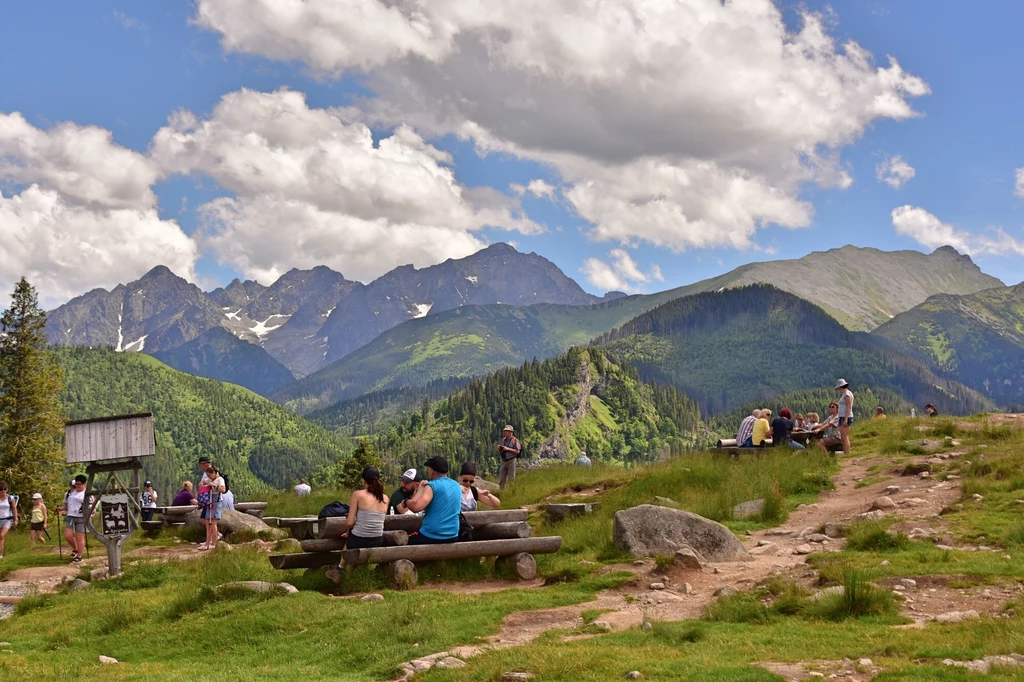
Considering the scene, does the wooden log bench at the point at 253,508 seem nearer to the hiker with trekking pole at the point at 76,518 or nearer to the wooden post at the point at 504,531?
the hiker with trekking pole at the point at 76,518

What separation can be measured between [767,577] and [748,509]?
718 cm

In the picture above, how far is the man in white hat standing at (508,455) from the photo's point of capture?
28.7 meters

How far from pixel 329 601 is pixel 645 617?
5.09 metres

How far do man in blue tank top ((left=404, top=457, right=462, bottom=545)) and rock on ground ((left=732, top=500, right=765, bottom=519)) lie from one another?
23.4 ft

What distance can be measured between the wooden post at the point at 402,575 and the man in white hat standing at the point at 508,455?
1311 centimetres

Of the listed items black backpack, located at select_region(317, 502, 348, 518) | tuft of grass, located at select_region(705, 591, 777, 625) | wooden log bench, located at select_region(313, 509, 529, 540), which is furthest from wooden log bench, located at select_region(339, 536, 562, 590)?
tuft of grass, located at select_region(705, 591, 777, 625)

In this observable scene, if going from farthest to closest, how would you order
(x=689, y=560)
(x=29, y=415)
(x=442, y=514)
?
(x=29, y=415), (x=442, y=514), (x=689, y=560)

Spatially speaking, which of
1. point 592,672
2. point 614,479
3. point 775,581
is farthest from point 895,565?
point 614,479

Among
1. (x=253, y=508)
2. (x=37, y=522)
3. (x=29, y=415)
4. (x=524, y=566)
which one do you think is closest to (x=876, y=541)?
(x=524, y=566)

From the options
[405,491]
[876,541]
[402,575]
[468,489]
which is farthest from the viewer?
[468,489]

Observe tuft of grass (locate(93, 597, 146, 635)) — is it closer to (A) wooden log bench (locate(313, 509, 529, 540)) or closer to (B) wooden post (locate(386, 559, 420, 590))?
(A) wooden log bench (locate(313, 509, 529, 540))

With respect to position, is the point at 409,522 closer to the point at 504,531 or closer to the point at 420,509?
the point at 420,509

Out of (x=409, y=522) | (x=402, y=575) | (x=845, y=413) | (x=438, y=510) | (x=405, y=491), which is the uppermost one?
(x=845, y=413)

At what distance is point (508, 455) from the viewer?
94.7 ft
